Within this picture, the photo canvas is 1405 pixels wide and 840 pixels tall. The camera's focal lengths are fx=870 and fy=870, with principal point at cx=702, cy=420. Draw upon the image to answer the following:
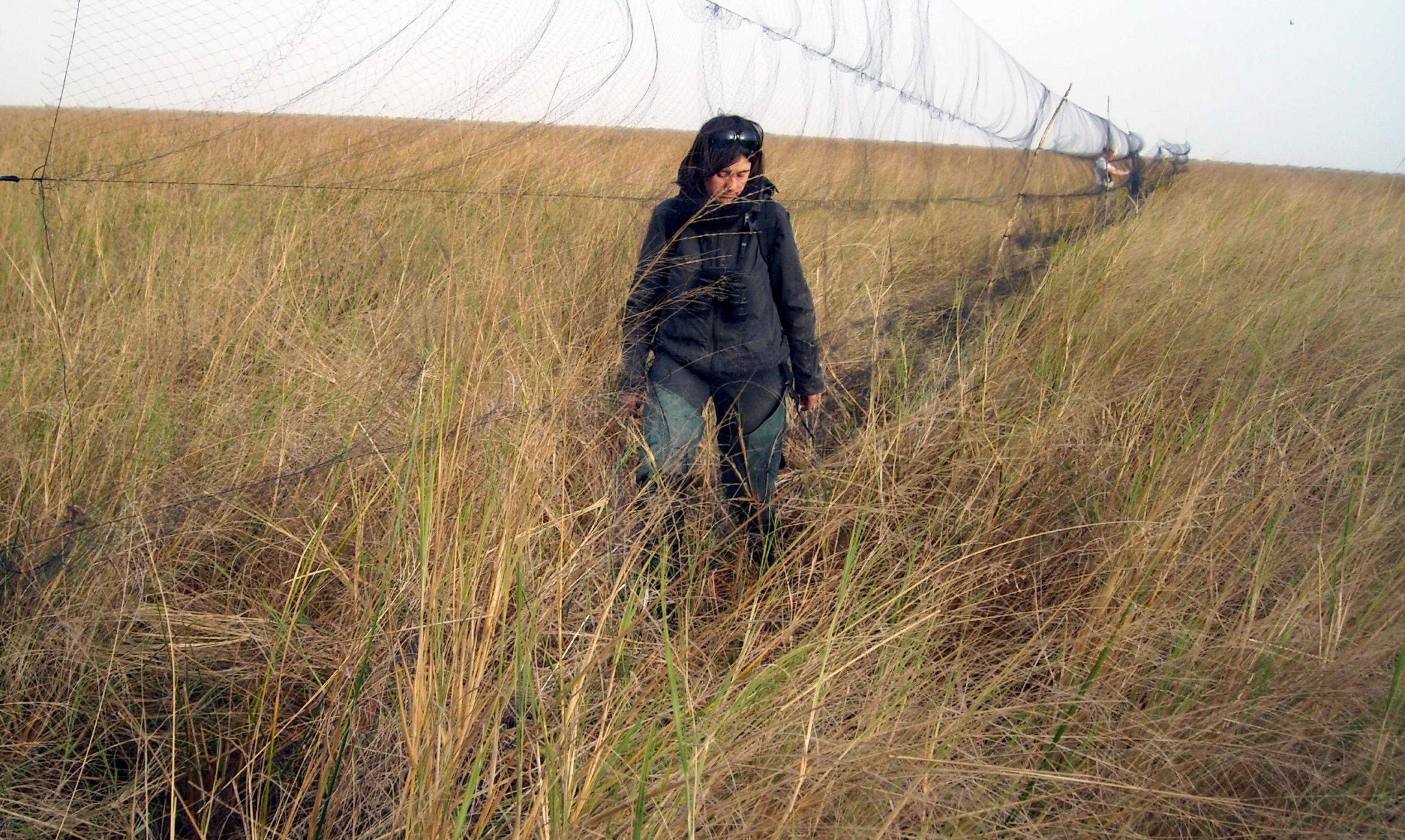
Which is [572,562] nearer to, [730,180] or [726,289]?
[726,289]

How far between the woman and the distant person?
635 centimetres

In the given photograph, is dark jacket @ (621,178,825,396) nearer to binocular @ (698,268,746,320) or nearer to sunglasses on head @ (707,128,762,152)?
binocular @ (698,268,746,320)

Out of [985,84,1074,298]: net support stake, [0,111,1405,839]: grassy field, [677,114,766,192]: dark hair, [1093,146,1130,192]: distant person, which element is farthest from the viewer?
[1093,146,1130,192]: distant person

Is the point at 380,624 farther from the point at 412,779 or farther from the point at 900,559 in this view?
the point at 900,559

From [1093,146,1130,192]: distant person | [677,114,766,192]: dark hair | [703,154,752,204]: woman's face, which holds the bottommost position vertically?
[703,154,752,204]: woman's face

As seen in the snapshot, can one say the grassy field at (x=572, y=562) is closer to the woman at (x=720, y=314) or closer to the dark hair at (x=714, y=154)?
the woman at (x=720, y=314)

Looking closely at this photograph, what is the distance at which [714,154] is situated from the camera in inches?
91.1

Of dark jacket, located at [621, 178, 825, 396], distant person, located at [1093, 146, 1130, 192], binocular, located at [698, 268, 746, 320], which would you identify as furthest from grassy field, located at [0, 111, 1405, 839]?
distant person, located at [1093, 146, 1130, 192]

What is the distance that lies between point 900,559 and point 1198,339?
2.31m

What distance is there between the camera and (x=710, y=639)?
1.95 meters

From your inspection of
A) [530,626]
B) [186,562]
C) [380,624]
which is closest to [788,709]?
[530,626]

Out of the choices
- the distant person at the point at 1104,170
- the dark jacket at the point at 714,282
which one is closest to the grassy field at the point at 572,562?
the dark jacket at the point at 714,282

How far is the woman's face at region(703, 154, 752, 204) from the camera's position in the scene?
2.31 m

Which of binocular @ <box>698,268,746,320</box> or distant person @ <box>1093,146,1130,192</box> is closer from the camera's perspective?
binocular @ <box>698,268,746,320</box>
